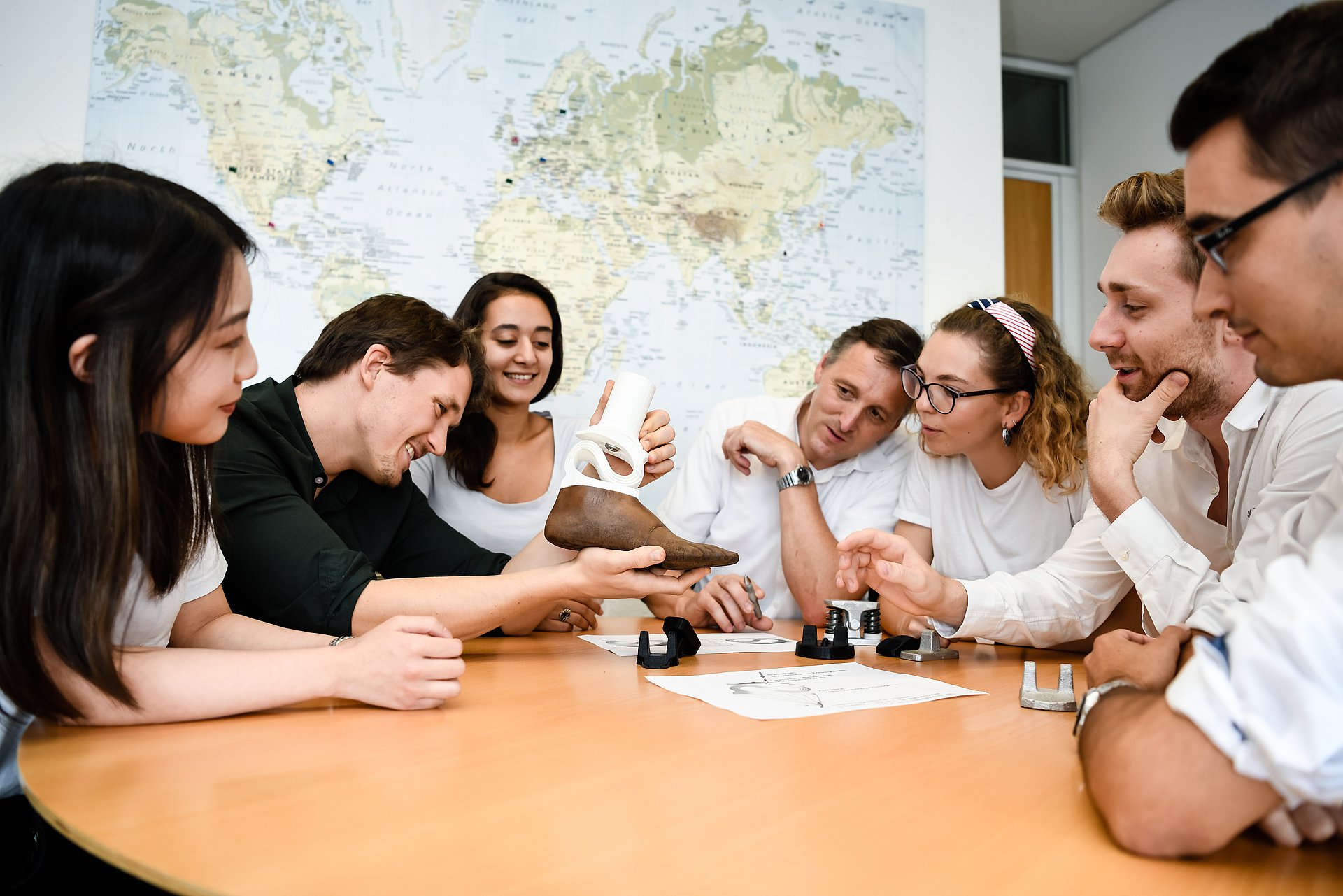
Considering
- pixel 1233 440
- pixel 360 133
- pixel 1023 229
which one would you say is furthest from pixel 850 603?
pixel 1023 229

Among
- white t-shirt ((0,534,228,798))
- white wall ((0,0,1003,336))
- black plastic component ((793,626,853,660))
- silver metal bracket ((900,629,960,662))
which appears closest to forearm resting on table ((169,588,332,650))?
white t-shirt ((0,534,228,798))

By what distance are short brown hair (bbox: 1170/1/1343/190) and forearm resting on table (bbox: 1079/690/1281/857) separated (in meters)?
0.53

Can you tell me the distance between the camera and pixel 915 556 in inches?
71.2

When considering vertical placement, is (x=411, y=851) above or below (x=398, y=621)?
below

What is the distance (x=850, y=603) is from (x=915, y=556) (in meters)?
0.19

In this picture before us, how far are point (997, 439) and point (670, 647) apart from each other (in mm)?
1314

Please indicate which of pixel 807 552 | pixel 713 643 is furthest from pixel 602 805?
pixel 807 552

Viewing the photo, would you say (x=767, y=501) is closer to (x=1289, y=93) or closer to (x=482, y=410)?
(x=482, y=410)

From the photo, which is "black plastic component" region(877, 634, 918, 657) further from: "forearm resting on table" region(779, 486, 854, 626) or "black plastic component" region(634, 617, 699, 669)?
"forearm resting on table" region(779, 486, 854, 626)

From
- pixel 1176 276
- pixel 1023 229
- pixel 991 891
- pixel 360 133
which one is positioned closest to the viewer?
pixel 991 891

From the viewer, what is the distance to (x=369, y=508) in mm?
2213

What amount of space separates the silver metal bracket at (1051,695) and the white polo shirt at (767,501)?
1.36 metres

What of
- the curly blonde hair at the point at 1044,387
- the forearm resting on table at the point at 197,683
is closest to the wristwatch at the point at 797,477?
the curly blonde hair at the point at 1044,387

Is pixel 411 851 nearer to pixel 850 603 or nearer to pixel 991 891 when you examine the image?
pixel 991 891
